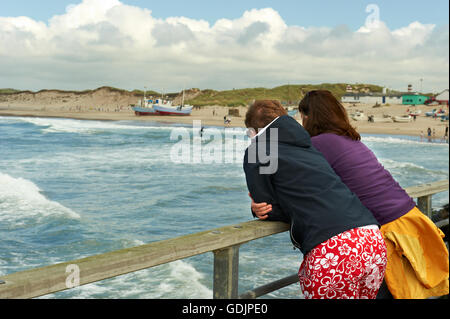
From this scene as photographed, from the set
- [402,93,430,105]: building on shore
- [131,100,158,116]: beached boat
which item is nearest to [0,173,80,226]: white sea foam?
[131,100,158,116]: beached boat

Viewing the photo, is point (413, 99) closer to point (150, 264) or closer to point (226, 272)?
point (226, 272)

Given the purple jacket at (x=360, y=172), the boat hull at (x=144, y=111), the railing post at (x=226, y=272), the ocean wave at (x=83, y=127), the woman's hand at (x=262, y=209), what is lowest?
the ocean wave at (x=83, y=127)

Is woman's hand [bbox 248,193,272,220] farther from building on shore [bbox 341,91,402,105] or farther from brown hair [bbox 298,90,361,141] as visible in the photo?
building on shore [bbox 341,91,402,105]

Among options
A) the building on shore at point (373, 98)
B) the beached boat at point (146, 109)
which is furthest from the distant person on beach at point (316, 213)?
the building on shore at point (373, 98)

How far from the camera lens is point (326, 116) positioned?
237 cm

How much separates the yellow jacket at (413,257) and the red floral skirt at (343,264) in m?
0.36

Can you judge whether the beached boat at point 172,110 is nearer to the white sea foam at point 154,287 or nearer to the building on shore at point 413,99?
the building on shore at point 413,99

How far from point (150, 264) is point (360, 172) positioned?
1.15m

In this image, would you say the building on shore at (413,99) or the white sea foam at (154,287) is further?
the building on shore at (413,99)

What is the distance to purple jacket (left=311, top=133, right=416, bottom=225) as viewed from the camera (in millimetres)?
2291

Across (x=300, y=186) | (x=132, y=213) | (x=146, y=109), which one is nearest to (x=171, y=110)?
(x=146, y=109)

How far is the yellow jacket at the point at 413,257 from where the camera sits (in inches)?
92.7

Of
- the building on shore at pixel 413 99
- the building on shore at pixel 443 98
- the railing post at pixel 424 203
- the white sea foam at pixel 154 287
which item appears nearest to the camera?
the railing post at pixel 424 203
